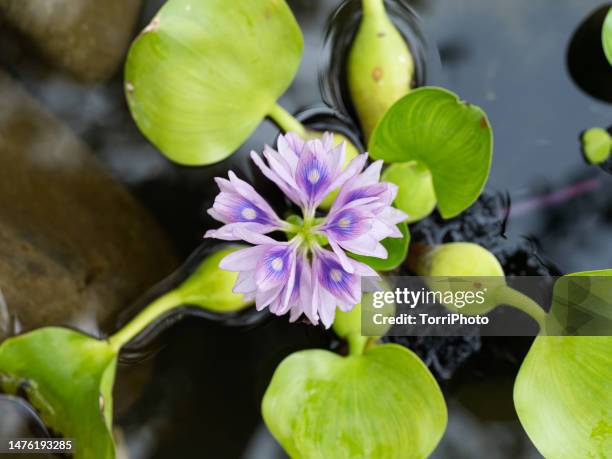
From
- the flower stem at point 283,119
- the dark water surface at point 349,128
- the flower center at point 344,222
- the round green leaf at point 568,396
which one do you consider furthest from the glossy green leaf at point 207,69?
the round green leaf at point 568,396

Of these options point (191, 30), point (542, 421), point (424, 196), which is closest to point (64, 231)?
point (191, 30)

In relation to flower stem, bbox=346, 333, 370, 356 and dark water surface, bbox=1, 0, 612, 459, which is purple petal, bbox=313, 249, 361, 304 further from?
dark water surface, bbox=1, 0, 612, 459

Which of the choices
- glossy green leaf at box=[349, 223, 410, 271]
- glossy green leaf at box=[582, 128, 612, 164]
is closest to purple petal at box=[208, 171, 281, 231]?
glossy green leaf at box=[349, 223, 410, 271]

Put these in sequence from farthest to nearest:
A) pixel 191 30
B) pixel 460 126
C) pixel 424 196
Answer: pixel 424 196 → pixel 191 30 → pixel 460 126

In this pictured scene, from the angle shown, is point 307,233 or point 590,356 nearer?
point 307,233

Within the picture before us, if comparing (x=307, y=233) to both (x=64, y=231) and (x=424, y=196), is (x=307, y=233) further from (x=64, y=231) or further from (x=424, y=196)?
(x=64, y=231)
